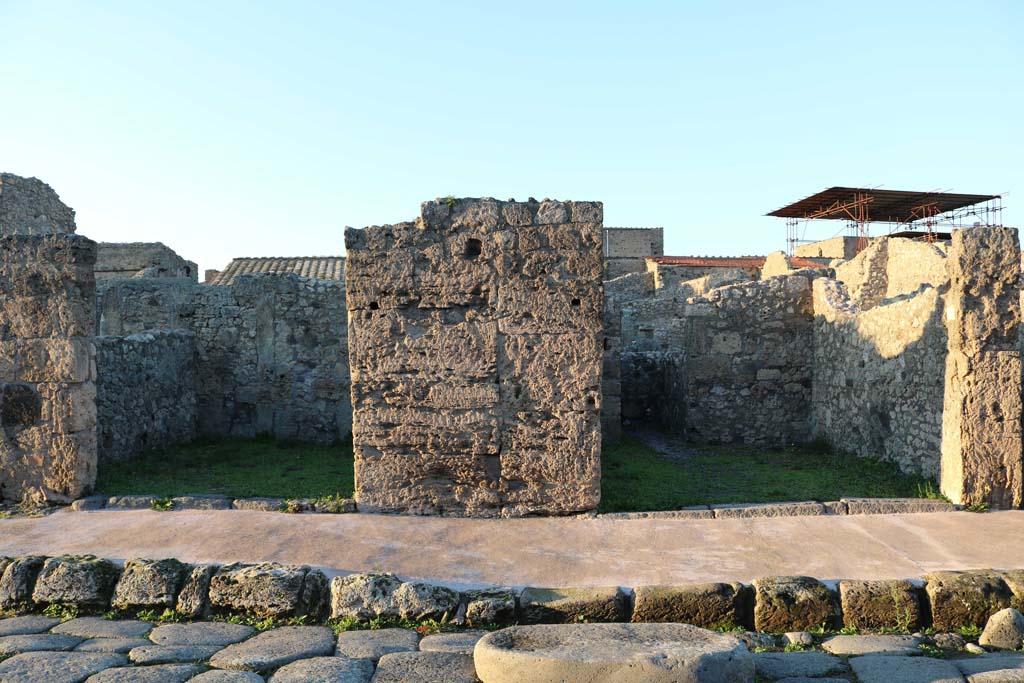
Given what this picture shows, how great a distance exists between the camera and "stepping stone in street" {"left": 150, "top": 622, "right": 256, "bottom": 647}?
13.7 ft

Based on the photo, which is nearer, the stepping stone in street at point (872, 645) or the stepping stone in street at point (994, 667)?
the stepping stone in street at point (994, 667)

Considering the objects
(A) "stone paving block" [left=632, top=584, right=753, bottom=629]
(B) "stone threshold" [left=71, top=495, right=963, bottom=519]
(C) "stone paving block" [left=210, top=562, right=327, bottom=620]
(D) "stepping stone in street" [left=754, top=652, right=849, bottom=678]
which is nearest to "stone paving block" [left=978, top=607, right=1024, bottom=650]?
(D) "stepping stone in street" [left=754, top=652, right=849, bottom=678]

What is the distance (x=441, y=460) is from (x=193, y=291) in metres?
7.83

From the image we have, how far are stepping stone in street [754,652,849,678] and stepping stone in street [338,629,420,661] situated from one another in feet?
5.64

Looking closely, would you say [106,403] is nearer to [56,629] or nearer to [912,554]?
[56,629]

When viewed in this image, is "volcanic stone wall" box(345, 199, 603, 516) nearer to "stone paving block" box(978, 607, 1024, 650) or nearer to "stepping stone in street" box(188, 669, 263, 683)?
"stepping stone in street" box(188, 669, 263, 683)

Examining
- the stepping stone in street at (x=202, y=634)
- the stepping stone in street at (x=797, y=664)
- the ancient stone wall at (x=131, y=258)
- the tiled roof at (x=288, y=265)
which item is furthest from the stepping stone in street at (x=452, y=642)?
the ancient stone wall at (x=131, y=258)

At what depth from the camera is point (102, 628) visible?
4445 mm

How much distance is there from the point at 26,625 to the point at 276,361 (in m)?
5.69

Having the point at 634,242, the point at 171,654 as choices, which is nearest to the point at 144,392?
the point at 171,654

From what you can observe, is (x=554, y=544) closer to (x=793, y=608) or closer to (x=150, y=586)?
(x=793, y=608)

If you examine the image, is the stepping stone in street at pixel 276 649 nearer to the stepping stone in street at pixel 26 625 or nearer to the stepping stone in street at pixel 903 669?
the stepping stone in street at pixel 26 625

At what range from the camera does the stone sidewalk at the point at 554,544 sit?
4.76 meters

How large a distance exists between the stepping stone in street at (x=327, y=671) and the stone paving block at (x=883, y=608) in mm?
2624
